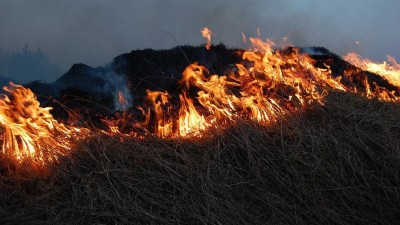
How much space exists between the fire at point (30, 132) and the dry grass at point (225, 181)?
215 millimetres

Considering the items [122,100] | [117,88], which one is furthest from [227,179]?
[117,88]

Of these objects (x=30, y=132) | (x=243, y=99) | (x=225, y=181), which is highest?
(x=243, y=99)

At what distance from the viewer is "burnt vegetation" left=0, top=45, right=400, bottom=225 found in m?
3.02

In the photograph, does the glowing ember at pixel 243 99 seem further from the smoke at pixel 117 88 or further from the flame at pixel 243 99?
the smoke at pixel 117 88

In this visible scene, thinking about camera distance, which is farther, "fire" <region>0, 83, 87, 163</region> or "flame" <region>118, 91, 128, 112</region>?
"flame" <region>118, 91, 128, 112</region>

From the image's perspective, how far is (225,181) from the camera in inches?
131

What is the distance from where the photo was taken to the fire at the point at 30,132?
12.3ft

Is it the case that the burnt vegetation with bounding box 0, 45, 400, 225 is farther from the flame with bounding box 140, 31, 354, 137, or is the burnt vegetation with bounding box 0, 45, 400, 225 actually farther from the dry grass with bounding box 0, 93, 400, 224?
A: the flame with bounding box 140, 31, 354, 137

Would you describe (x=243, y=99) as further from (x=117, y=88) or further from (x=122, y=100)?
(x=117, y=88)

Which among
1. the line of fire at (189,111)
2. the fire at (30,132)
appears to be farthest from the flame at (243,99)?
the fire at (30,132)

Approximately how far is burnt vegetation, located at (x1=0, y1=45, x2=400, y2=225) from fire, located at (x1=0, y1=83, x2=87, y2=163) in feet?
0.52

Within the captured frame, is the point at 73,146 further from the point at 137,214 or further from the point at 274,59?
the point at 274,59

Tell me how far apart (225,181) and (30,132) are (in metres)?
2.06

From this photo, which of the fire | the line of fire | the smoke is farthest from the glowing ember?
the smoke
